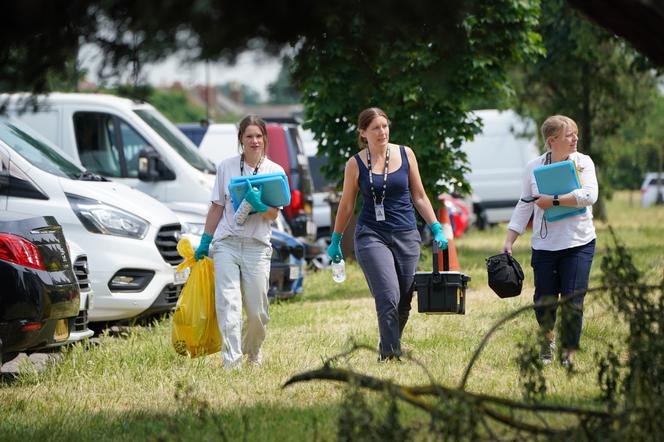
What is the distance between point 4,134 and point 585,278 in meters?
5.15

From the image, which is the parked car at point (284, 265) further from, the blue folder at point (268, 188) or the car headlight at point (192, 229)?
the blue folder at point (268, 188)

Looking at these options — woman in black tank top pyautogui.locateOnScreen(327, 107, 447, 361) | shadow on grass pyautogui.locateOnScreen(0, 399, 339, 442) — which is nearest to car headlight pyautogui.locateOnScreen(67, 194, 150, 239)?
woman in black tank top pyautogui.locateOnScreen(327, 107, 447, 361)

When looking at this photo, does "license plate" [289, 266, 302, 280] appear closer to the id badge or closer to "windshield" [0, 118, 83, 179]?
"windshield" [0, 118, 83, 179]

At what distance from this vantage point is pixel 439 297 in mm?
9141

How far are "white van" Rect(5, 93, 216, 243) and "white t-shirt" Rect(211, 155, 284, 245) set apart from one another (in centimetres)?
493

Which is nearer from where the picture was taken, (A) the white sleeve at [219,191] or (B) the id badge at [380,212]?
(B) the id badge at [380,212]

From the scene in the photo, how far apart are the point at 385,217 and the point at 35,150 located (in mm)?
3685

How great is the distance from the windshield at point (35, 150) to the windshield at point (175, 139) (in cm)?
307

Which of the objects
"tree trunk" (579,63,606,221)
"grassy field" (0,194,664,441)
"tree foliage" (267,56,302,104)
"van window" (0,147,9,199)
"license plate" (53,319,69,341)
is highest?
"tree trunk" (579,63,606,221)

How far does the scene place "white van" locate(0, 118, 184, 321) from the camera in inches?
423

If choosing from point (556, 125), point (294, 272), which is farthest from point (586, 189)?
point (294, 272)

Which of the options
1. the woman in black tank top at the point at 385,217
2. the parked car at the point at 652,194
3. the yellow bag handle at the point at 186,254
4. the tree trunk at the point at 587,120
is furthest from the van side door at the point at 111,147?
the parked car at the point at 652,194

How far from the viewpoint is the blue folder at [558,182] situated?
8.80 meters

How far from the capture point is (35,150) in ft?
36.6
